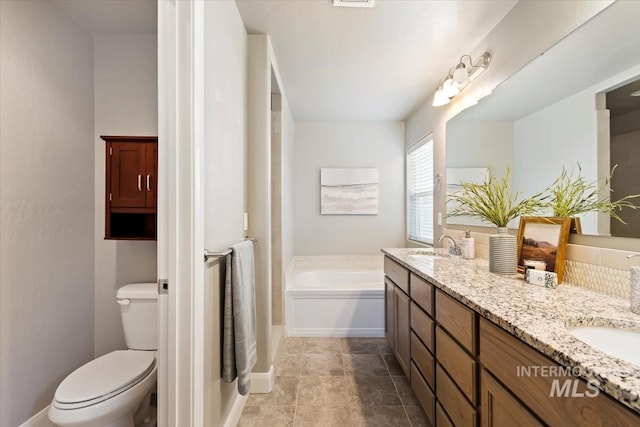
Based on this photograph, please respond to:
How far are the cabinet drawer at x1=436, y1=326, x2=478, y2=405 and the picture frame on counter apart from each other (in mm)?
595

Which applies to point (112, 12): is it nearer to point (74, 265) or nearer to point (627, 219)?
point (74, 265)

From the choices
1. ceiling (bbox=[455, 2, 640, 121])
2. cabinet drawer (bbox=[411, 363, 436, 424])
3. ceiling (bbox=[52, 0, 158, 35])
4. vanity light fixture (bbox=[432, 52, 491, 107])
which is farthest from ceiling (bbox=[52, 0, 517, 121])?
cabinet drawer (bbox=[411, 363, 436, 424])

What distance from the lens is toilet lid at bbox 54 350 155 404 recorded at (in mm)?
1261

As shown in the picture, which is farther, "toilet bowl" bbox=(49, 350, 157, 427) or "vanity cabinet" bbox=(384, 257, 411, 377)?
"vanity cabinet" bbox=(384, 257, 411, 377)

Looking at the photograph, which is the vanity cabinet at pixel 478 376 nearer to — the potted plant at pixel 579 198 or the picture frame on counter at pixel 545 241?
the picture frame on counter at pixel 545 241

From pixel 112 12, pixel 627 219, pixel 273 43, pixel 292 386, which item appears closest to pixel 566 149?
pixel 627 219

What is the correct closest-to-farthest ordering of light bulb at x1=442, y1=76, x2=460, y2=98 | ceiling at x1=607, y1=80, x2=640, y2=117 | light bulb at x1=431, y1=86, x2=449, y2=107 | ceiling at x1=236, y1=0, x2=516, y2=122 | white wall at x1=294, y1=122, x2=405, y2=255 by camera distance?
1. ceiling at x1=607, y1=80, x2=640, y2=117
2. ceiling at x1=236, y1=0, x2=516, y2=122
3. light bulb at x1=442, y1=76, x2=460, y2=98
4. light bulb at x1=431, y1=86, x2=449, y2=107
5. white wall at x1=294, y1=122, x2=405, y2=255

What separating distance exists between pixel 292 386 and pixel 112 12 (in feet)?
9.10

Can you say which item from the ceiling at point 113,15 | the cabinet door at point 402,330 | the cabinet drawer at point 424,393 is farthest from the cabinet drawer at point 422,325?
the ceiling at point 113,15

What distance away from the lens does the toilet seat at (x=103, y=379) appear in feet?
4.07

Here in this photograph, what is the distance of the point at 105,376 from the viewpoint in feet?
4.58

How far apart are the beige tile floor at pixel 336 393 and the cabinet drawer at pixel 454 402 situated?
0.52 m

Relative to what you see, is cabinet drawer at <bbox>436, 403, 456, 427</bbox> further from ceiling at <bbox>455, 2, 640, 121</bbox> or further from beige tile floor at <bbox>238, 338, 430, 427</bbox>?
ceiling at <bbox>455, 2, 640, 121</bbox>

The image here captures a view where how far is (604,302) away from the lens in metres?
0.99
